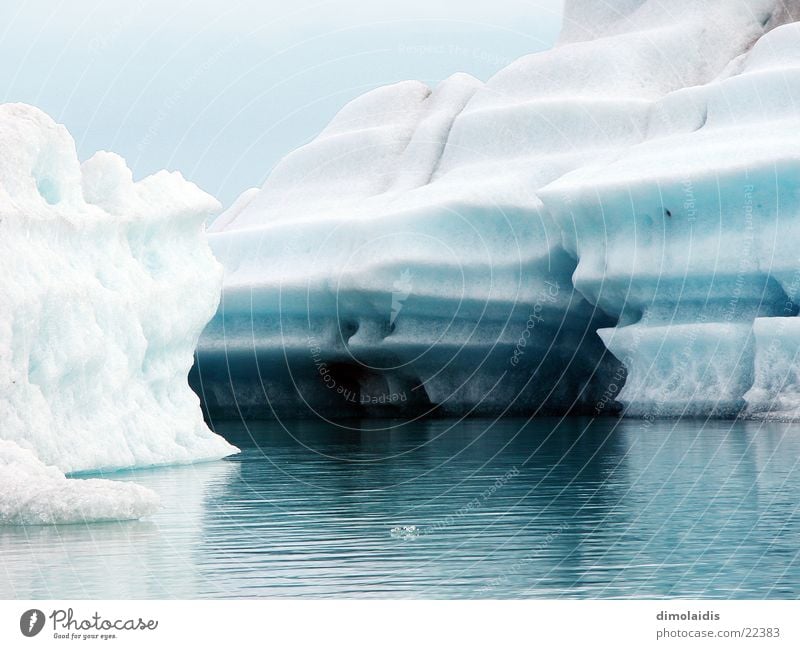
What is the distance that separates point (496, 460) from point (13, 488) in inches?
334

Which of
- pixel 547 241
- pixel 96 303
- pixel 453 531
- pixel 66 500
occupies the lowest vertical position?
pixel 453 531

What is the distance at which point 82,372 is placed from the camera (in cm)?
1806

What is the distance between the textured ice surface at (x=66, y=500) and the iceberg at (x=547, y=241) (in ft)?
49.7

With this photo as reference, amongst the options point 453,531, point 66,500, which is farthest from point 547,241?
point 66,500

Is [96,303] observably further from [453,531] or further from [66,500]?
[453,531]

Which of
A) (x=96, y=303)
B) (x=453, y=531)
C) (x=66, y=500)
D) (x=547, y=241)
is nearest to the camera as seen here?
(x=453, y=531)

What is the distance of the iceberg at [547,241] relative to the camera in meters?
26.0

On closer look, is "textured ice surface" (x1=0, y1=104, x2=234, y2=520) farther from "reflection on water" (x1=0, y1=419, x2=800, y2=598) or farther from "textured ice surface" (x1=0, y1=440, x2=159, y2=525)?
"textured ice surface" (x1=0, y1=440, x2=159, y2=525)

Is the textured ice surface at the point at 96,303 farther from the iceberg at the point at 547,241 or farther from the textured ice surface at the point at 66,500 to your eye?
the iceberg at the point at 547,241

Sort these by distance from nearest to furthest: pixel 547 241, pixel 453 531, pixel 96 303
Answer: pixel 453 531, pixel 96 303, pixel 547 241

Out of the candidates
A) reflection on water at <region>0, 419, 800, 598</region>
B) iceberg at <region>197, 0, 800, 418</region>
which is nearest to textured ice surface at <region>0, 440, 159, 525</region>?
reflection on water at <region>0, 419, 800, 598</region>

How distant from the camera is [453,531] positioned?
1188cm

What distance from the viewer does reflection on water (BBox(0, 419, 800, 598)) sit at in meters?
9.20

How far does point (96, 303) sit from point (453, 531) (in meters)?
8.82
